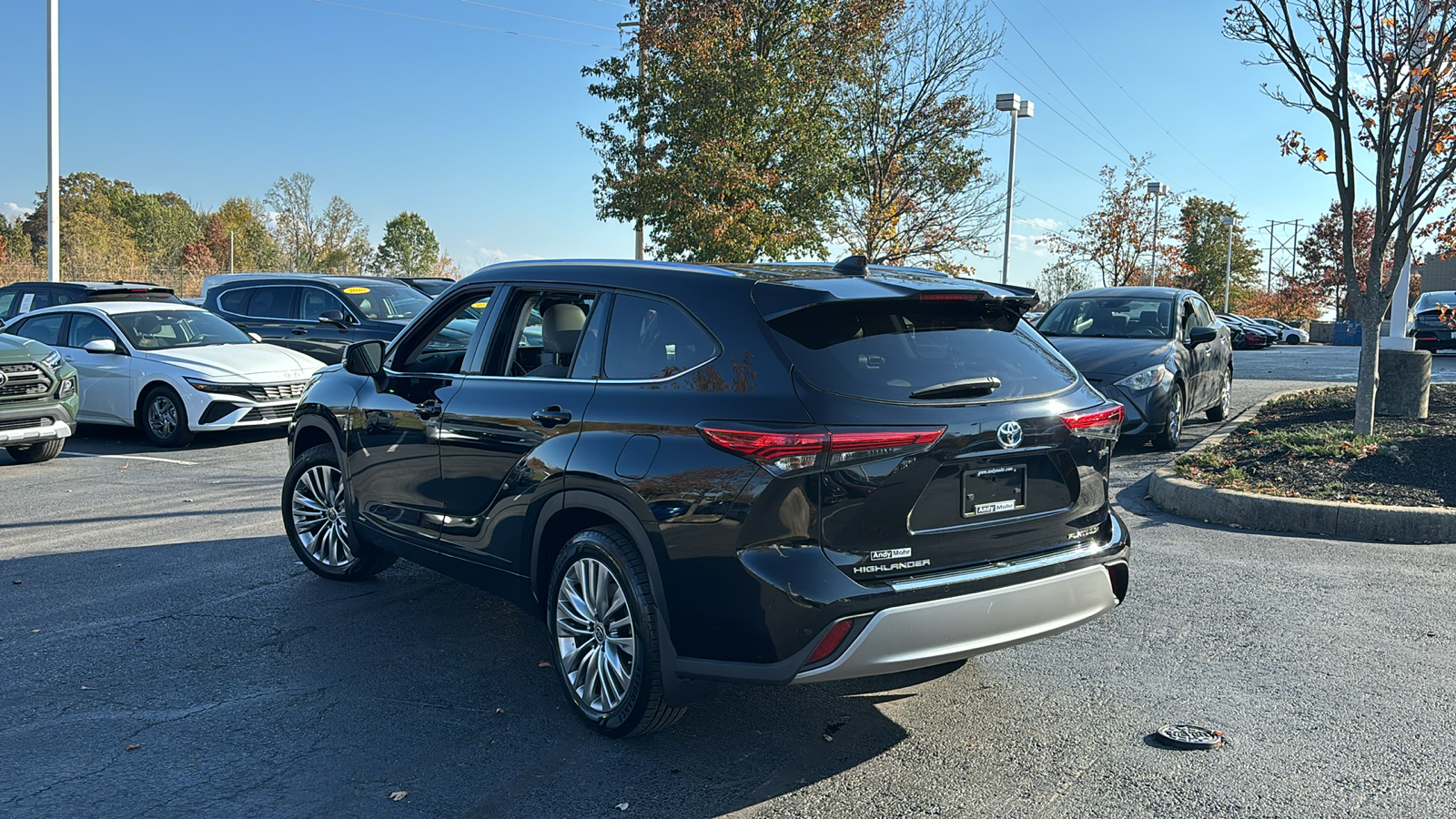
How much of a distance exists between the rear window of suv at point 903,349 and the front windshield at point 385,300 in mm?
12674

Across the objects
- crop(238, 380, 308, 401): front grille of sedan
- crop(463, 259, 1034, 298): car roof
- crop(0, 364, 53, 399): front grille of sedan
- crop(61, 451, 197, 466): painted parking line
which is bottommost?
crop(61, 451, 197, 466): painted parking line

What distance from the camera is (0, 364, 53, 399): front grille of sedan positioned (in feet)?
34.0

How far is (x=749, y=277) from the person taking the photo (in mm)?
4023

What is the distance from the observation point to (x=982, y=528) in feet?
12.6

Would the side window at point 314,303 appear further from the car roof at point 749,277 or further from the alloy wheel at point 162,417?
the car roof at point 749,277

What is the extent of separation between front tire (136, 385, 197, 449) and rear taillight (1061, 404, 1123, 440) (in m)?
10.8

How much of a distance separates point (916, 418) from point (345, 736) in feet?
7.99

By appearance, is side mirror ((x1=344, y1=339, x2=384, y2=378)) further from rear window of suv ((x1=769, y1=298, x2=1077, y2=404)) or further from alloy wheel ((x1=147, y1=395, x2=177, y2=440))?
alloy wheel ((x1=147, y1=395, x2=177, y2=440))

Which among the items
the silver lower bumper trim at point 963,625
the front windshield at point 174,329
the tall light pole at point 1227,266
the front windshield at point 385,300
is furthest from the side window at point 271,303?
the tall light pole at point 1227,266

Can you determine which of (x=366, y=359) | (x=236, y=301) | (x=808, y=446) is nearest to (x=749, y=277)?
(x=808, y=446)

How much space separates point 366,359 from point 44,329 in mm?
10123

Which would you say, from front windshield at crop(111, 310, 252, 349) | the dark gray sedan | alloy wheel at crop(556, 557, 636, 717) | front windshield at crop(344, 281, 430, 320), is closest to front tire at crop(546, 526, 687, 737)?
alloy wheel at crop(556, 557, 636, 717)

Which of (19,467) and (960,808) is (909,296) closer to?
(960,808)

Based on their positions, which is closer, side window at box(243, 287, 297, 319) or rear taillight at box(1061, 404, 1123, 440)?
rear taillight at box(1061, 404, 1123, 440)
